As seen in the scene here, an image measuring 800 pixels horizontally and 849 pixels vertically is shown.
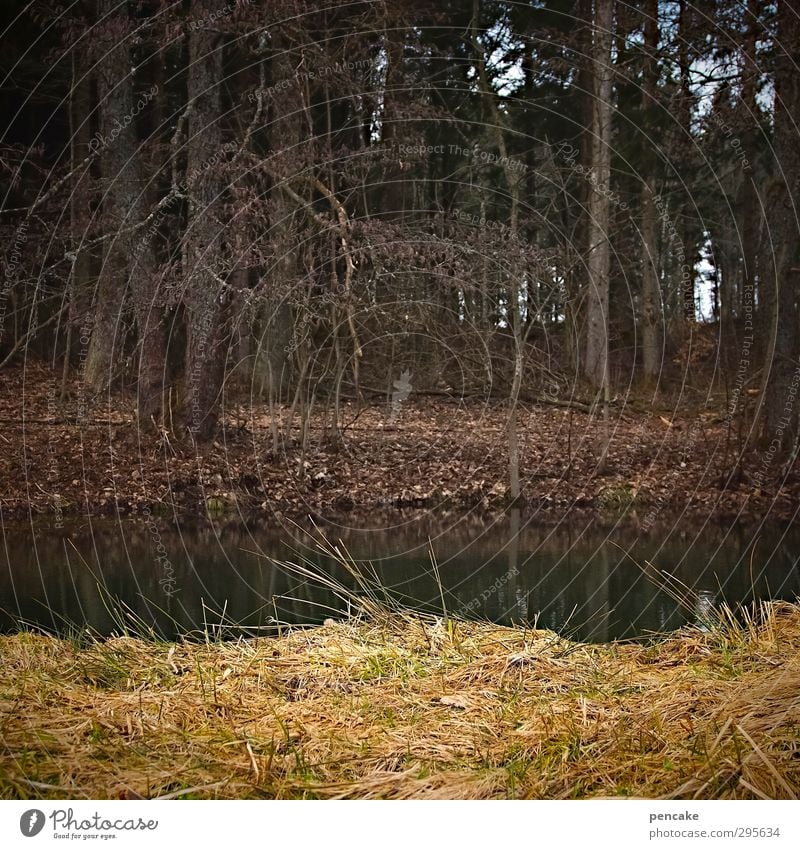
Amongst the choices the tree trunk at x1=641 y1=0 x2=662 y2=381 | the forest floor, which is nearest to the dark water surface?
the forest floor

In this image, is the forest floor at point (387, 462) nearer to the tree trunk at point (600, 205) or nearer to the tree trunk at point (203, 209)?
the tree trunk at point (600, 205)

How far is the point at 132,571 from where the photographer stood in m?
4.47

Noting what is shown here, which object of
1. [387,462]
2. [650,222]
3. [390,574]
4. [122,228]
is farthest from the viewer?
[387,462]

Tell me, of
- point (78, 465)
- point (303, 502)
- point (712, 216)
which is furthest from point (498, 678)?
point (712, 216)

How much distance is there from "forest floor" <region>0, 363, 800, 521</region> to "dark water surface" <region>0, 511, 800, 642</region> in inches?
13.7

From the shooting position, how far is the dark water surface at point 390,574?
427 cm

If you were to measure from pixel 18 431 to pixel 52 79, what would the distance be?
94.7 inches

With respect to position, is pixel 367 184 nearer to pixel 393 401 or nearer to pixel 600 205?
pixel 600 205

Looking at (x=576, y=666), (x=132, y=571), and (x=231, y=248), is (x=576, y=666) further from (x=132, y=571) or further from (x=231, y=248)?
(x=231, y=248)

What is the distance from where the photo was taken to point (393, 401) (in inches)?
277

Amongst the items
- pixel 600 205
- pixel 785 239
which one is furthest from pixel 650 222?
pixel 785 239

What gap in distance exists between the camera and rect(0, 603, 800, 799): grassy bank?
301 centimetres

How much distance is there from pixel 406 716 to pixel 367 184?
3.42 m

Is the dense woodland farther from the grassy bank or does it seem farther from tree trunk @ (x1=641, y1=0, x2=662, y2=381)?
the grassy bank
